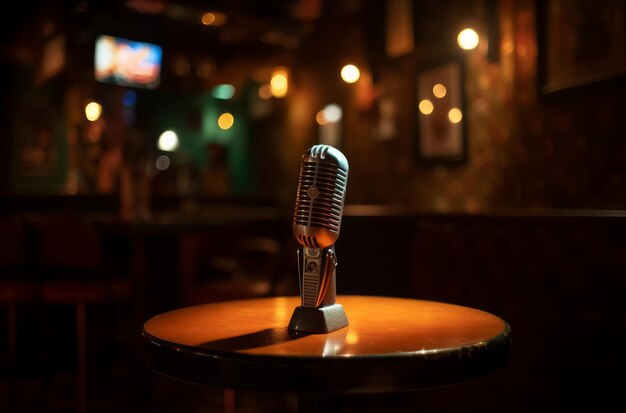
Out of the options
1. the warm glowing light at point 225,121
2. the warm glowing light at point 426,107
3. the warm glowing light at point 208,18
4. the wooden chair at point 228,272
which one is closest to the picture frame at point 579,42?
the warm glowing light at point 426,107

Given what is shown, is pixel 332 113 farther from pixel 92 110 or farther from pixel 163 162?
pixel 163 162

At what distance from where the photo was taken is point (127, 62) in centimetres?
805

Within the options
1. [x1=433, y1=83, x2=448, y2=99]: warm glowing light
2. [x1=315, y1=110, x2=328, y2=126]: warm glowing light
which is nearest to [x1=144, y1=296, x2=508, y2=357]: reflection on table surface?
[x1=433, y1=83, x2=448, y2=99]: warm glowing light

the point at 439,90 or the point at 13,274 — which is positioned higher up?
the point at 439,90

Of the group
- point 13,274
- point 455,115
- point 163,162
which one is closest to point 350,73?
point 455,115

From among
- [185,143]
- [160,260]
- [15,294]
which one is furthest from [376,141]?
[185,143]

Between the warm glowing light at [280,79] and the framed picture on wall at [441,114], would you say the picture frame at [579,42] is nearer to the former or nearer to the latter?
the framed picture on wall at [441,114]

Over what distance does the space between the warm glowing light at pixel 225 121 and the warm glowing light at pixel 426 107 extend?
22.5 ft

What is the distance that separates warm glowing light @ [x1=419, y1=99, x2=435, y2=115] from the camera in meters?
4.97

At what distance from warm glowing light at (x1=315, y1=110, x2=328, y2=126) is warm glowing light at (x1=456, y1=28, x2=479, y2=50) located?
2.57 m

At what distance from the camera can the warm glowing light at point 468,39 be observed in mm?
4355

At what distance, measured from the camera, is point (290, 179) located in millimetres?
8109

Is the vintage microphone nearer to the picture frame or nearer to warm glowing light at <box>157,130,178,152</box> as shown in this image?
the picture frame

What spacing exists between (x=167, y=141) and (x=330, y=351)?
10.2 meters
